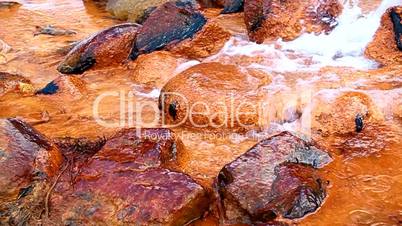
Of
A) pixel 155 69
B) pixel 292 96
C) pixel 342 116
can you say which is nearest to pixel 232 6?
pixel 155 69

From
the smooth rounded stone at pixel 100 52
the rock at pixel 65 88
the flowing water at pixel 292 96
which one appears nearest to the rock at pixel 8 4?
the flowing water at pixel 292 96

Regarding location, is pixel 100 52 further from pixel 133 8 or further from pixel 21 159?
pixel 21 159

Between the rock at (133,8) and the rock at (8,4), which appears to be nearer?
the rock at (133,8)

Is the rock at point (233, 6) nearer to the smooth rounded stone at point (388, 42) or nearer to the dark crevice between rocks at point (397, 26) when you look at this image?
the smooth rounded stone at point (388, 42)

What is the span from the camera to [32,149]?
3785mm

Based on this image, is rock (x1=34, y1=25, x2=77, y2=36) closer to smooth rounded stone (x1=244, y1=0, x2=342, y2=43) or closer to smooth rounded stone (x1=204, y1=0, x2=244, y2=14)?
smooth rounded stone (x1=204, y1=0, x2=244, y2=14)

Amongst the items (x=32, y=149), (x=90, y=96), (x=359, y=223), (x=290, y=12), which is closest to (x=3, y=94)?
(x=90, y=96)

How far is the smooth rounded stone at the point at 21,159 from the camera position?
11.6 ft

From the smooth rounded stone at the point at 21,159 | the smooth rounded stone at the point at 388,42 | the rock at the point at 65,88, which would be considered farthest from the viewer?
the smooth rounded stone at the point at 388,42

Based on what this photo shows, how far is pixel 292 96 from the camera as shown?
16.8 feet

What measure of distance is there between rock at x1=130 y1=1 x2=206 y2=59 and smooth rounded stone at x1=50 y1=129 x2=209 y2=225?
276 centimetres

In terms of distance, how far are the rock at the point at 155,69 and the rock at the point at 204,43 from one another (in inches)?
8.0

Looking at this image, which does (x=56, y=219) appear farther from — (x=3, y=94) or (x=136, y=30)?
(x=136, y=30)

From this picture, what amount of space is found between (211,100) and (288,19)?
242 centimetres
